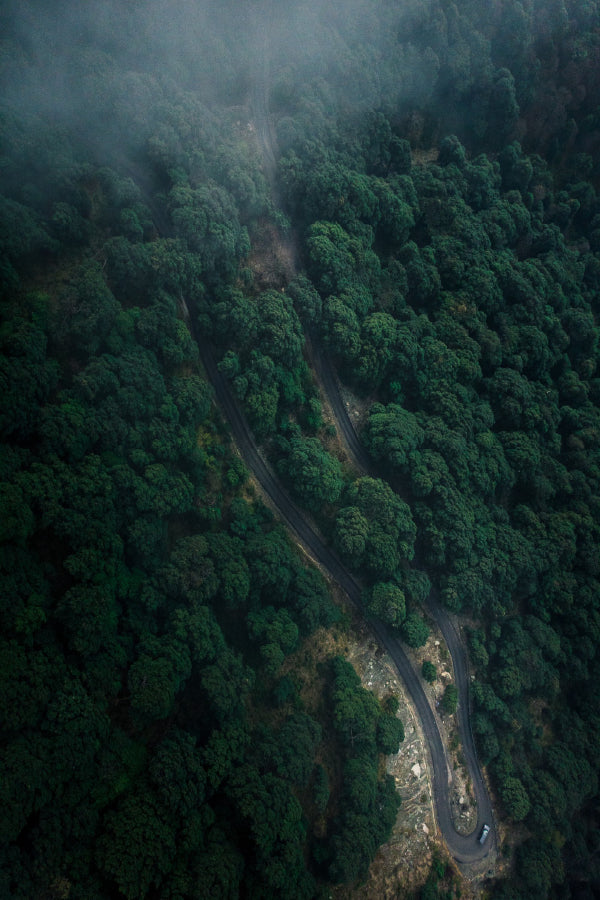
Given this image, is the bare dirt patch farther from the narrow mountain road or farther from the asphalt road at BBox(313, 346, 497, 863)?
the asphalt road at BBox(313, 346, 497, 863)

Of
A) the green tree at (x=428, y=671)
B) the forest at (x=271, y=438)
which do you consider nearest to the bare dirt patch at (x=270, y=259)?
the forest at (x=271, y=438)

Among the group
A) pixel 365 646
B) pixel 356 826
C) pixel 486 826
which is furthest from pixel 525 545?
pixel 356 826

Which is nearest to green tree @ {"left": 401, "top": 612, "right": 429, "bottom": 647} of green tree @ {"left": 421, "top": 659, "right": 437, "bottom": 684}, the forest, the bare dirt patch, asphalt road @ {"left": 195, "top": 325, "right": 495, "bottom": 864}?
the forest

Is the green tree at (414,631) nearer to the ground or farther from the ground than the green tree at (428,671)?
farther from the ground

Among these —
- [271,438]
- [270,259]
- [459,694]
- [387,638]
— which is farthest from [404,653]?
[270,259]

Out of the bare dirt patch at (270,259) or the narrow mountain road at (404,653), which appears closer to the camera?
the narrow mountain road at (404,653)

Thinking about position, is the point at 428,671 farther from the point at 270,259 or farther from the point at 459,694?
the point at 270,259

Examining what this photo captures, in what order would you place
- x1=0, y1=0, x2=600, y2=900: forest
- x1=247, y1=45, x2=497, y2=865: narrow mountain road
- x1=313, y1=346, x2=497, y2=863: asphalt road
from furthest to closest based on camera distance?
x1=313, y1=346, x2=497, y2=863: asphalt road → x1=247, y1=45, x2=497, y2=865: narrow mountain road → x1=0, y1=0, x2=600, y2=900: forest

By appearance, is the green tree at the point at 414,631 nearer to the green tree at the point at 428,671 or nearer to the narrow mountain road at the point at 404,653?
the narrow mountain road at the point at 404,653
